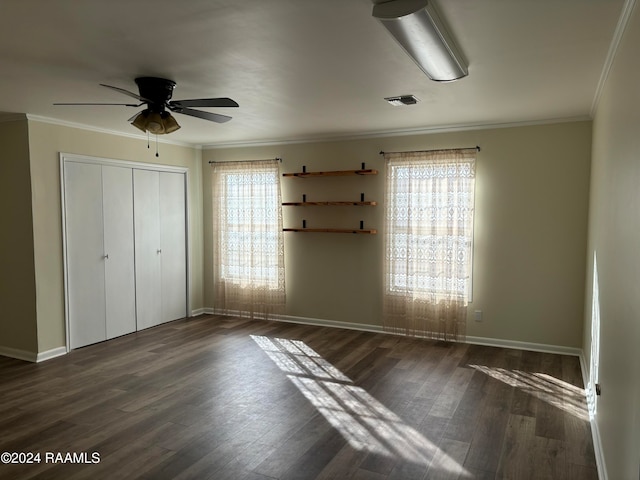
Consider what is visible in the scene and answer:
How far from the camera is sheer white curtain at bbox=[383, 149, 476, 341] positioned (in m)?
5.27

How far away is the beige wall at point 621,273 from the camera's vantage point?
5.99 feet

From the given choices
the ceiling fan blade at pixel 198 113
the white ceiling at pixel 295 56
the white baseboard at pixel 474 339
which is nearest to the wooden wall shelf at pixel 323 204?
the white ceiling at pixel 295 56

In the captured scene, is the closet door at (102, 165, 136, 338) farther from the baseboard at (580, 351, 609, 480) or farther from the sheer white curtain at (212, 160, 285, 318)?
the baseboard at (580, 351, 609, 480)

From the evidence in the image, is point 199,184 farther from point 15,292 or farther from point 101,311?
point 15,292

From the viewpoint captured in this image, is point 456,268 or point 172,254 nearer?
point 456,268

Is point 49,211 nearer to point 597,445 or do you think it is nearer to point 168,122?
point 168,122

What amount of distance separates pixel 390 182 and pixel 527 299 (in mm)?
2017

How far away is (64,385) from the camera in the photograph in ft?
13.5

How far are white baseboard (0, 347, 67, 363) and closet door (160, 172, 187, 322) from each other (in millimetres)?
1551

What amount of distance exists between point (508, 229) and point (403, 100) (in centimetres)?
207

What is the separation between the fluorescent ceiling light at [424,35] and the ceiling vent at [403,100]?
0.82 meters

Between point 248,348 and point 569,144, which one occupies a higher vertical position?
point 569,144

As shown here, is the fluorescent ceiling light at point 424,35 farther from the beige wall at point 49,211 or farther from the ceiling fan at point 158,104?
the beige wall at point 49,211

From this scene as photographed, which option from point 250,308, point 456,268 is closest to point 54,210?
point 250,308
